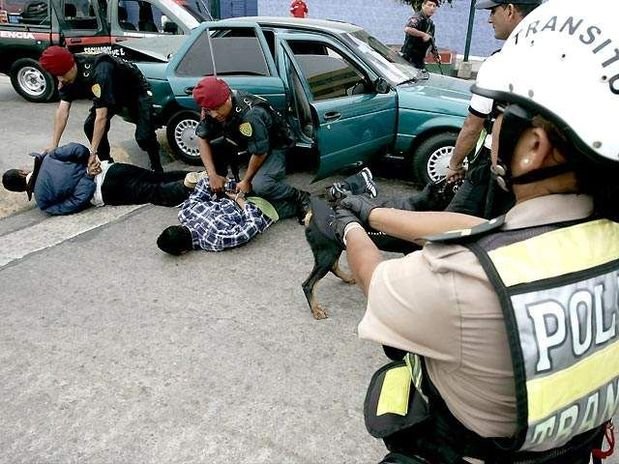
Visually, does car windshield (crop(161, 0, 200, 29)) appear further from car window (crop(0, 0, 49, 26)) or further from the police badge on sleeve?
the police badge on sleeve

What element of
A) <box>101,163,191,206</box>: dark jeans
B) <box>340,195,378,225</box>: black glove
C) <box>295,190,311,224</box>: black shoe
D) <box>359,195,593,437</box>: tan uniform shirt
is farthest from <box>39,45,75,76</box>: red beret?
<box>359,195,593,437</box>: tan uniform shirt

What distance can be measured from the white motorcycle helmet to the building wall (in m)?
13.4

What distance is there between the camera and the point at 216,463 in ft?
7.64

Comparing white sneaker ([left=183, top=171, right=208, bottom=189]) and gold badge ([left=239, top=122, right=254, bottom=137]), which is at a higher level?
gold badge ([left=239, top=122, right=254, bottom=137])

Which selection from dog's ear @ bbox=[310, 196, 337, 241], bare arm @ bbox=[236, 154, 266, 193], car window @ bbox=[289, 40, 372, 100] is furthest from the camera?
car window @ bbox=[289, 40, 372, 100]

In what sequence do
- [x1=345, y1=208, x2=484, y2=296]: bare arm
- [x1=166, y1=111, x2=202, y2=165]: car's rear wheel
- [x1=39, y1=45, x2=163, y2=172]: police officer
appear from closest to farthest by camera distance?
[x1=345, y1=208, x2=484, y2=296]: bare arm
[x1=39, y1=45, x2=163, y2=172]: police officer
[x1=166, y1=111, x2=202, y2=165]: car's rear wheel

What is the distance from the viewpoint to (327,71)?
5.24 meters

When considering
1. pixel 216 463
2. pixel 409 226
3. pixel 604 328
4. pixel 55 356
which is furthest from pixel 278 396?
pixel 604 328

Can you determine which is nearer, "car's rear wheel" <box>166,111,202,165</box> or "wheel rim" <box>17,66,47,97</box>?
"car's rear wheel" <box>166,111,202,165</box>

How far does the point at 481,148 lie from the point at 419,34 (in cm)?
574

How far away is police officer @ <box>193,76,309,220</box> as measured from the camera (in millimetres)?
4184

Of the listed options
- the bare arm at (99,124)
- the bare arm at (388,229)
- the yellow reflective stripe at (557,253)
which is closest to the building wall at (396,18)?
the bare arm at (99,124)

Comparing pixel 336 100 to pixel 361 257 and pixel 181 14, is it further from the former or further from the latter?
pixel 181 14

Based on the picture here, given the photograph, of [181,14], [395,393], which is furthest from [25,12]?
[395,393]
